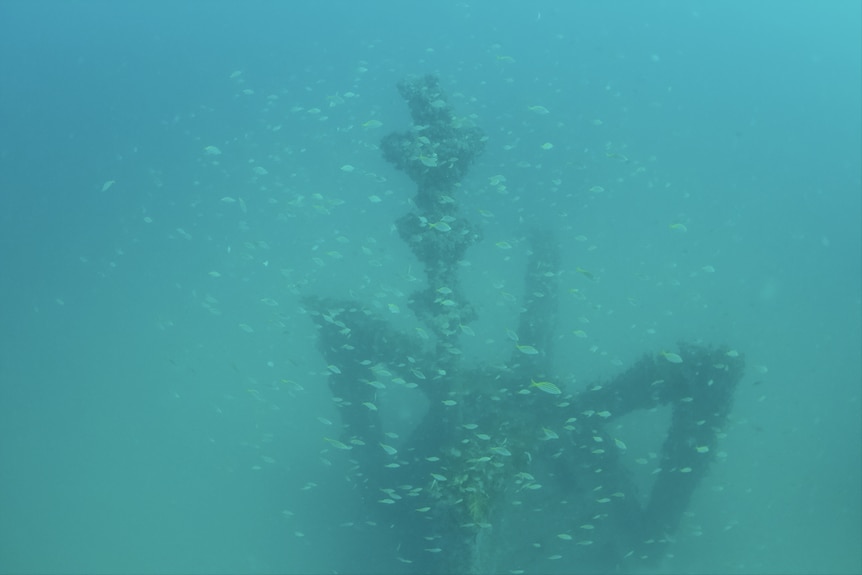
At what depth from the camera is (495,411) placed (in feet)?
32.3

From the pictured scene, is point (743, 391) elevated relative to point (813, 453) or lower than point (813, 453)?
elevated

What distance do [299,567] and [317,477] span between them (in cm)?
192

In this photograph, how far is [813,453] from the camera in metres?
16.6

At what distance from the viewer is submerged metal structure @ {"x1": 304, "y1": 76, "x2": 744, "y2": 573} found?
9586 mm

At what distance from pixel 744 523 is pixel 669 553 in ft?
11.2

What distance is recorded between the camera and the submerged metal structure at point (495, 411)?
Answer: 9.59m

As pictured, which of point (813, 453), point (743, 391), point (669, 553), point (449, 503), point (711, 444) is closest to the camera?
point (449, 503)

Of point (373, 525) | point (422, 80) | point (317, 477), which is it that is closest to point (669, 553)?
point (373, 525)

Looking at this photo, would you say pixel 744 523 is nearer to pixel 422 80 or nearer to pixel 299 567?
pixel 299 567

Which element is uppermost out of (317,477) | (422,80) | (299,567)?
(422,80)

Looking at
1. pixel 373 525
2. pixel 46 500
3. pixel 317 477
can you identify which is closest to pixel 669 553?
pixel 373 525

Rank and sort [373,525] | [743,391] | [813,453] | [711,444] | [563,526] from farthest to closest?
[743,391] < [813,453] < [373,525] < [563,526] < [711,444]

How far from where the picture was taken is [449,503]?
25.2ft

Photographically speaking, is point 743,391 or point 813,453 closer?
point 813,453
